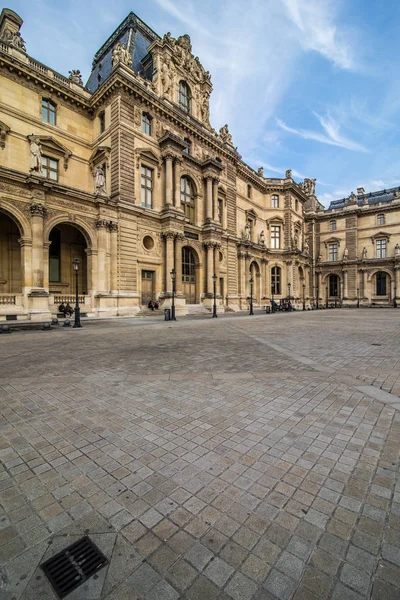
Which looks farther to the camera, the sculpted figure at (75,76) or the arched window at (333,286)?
the arched window at (333,286)

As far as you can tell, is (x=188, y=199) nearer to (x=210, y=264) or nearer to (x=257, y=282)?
(x=210, y=264)

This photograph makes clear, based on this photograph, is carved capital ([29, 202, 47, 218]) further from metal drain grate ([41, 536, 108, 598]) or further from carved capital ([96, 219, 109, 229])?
metal drain grate ([41, 536, 108, 598])

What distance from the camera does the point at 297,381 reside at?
5.32 meters

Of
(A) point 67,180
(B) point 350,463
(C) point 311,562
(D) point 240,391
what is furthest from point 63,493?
(A) point 67,180

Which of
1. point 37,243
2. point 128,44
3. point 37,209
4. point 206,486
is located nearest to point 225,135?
point 128,44

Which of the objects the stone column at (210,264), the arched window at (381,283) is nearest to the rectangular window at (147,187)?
the stone column at (210,264)

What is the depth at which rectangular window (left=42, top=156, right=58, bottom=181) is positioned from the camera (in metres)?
22.6

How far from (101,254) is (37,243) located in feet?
15.3

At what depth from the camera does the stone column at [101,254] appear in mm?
21219

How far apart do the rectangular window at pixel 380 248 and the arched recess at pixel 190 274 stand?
122 feet

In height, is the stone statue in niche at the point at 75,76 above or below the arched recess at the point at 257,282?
above

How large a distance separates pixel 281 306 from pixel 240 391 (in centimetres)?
3353

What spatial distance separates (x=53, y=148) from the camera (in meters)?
23.1

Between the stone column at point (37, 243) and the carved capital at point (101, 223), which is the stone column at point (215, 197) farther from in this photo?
the stone column at point (37, 243)
